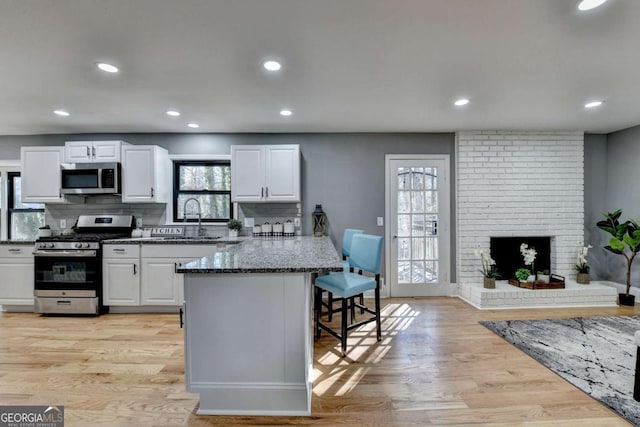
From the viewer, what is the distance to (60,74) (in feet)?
8.02

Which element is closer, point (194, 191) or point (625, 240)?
point (625, 240)

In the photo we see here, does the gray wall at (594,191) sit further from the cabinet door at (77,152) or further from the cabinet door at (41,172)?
the cabinet door at (41,172)

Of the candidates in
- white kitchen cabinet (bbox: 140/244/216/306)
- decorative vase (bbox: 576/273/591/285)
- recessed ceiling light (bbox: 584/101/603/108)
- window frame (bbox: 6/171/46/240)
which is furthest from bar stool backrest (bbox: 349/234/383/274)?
window frame (bbox: 6/171/46/240)

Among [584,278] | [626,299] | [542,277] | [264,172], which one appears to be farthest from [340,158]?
[626,299]

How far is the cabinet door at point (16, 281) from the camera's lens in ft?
12.0

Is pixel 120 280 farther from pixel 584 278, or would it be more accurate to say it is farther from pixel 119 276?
pixel 584 278

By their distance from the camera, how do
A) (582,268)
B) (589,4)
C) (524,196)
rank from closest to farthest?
(589,4), (582,268), (524,196)

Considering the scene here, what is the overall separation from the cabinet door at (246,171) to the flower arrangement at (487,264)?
9.98 feet

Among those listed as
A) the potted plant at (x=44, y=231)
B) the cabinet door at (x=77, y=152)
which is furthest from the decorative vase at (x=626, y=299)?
the potted plant at (x=44, y=231)

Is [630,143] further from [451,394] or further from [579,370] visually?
[451,394]

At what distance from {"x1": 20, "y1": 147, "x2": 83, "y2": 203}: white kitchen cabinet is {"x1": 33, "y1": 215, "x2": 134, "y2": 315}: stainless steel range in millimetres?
735

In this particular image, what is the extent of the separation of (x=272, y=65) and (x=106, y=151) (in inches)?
111

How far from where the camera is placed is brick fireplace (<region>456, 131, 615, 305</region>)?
13.9 ft

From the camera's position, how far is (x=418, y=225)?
4.31 m
